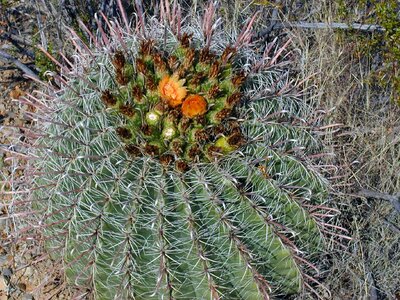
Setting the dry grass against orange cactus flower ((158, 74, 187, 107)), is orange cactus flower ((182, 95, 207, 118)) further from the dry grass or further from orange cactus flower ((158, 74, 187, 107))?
the dry grass

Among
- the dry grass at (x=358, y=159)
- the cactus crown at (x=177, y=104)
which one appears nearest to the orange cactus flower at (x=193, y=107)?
the cactus crown at (x=177, y=104)

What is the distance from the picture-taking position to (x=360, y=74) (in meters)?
3.22

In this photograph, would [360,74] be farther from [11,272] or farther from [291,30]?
[11,272]

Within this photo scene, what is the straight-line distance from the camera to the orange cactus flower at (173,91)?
2113 mm

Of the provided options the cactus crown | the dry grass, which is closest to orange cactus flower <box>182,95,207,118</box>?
the cactus crown

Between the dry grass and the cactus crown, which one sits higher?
the cactus crown

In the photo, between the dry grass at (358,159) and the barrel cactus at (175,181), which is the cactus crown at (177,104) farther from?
the dry grass at (358,159)

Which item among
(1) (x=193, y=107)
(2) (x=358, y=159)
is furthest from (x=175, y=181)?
(2) (x=358, y=159)

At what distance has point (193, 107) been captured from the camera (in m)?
2.09

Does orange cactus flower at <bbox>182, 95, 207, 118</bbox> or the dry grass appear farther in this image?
the dry grass

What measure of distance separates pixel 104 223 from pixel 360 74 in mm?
1857

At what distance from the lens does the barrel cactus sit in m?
2.02

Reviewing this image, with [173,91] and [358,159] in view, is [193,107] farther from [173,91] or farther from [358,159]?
[358,159]

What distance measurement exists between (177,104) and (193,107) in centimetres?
7
